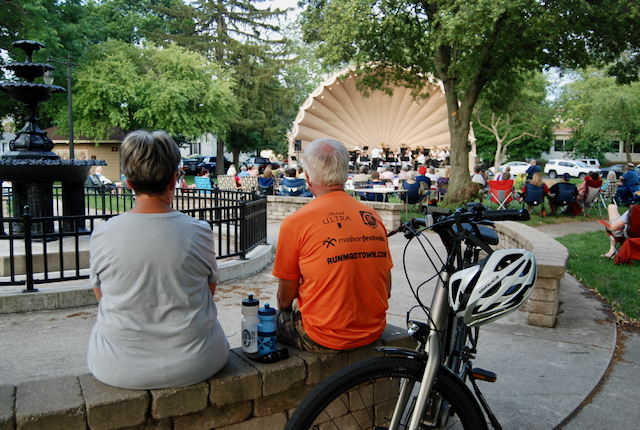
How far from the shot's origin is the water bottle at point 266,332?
276 cm

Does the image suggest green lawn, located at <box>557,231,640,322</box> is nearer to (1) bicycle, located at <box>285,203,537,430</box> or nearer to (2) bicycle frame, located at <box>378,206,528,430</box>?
(2) bicycle frame, located at <box>378,206,528,430</box>

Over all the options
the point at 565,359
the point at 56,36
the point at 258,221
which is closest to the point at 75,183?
the point at 258,221

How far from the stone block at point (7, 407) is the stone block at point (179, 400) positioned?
0.54 meters

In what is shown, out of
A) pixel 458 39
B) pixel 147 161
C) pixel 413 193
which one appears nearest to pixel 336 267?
pixel 147 161

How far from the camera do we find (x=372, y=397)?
106 inches

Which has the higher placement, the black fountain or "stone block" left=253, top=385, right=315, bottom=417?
the black fountain

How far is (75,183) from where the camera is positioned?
897cm

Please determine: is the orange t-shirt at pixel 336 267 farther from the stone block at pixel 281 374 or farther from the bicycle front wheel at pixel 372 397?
the bicycle front wheel at pixel 372 397

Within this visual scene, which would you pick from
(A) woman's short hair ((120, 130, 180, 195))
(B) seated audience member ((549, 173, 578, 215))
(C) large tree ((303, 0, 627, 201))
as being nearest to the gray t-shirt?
(A) woman's short hair ((120, 130, 180, 195))

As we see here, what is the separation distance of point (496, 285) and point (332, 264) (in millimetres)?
798

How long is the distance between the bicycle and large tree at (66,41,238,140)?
3123cm

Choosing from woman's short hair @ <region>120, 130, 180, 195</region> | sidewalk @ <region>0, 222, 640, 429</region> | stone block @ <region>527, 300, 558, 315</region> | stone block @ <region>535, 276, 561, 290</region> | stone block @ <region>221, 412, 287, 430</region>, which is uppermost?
woman's short hair @ <region>120, 130, 180, 195</region>

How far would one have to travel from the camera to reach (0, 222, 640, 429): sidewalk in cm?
380

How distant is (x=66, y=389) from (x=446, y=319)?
1.78m
